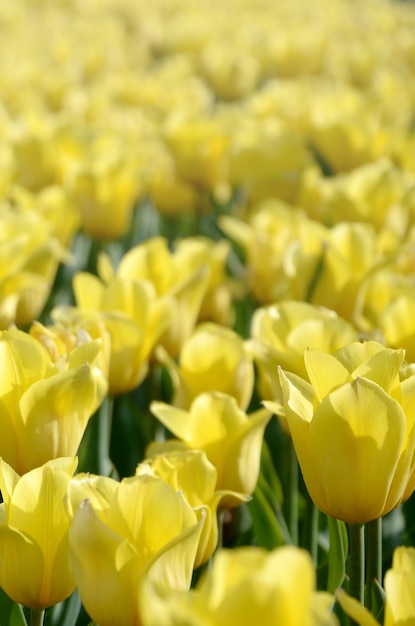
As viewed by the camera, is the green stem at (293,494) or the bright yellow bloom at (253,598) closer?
the bright yellow bloom at (253,598)

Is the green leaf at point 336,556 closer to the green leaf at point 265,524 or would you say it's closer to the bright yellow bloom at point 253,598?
the green leaf at point 265,524

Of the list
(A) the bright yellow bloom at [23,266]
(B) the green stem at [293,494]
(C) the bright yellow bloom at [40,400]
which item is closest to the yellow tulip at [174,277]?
(A) the bright yellow bloom at [23,266]

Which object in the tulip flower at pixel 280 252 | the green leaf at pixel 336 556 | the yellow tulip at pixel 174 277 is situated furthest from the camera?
the tulip flower at pixel 280 252

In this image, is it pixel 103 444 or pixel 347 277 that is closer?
pixel 103 444

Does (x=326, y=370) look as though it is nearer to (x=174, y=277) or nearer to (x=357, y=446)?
(x=357, y=446)

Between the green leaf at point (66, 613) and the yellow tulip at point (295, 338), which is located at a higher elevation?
the yellow tulip at point (295, 338)

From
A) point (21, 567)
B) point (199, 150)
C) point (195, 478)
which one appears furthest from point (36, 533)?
point (199, 150)
